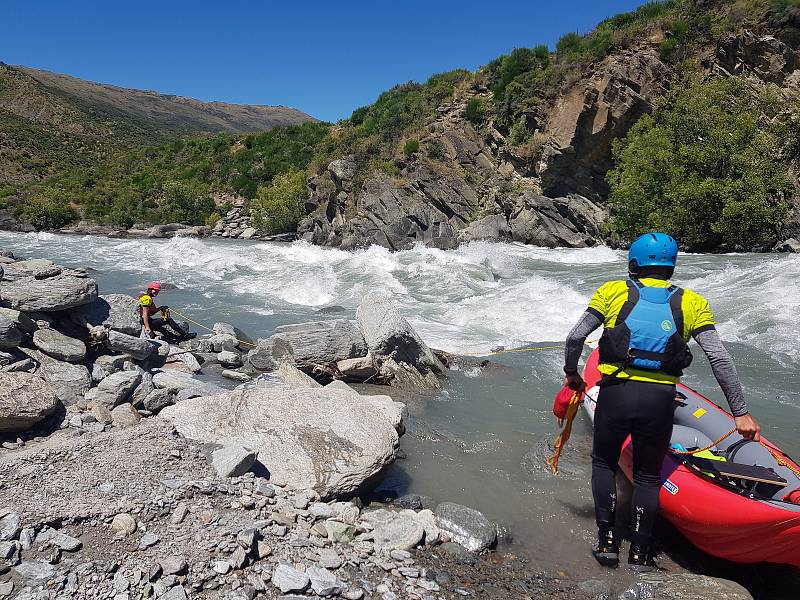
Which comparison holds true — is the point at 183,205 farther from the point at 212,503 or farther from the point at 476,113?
the point at 212,503

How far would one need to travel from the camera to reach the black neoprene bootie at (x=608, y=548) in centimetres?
343

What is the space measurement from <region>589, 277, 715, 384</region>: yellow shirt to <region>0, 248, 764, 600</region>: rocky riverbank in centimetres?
139

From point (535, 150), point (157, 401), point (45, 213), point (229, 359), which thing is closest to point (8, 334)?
point (157, 401)

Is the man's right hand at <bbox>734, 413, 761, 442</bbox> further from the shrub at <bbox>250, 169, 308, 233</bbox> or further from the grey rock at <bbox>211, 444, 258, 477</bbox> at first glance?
the shrub at <bbox>250, 169, 308, 233</bbox>

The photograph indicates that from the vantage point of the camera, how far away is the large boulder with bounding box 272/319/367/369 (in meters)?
7.36

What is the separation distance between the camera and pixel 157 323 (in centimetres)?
877

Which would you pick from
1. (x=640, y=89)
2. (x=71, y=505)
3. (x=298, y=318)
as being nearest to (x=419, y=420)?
(x=71, y=505)

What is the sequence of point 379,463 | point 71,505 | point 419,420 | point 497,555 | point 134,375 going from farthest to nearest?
point 419,420 < point 134,375 < point 379,463 < point 497,555 < point 71,505

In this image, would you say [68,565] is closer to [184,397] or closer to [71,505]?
[71,505]

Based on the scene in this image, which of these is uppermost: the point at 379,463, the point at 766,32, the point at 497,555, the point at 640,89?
the point at 766,32

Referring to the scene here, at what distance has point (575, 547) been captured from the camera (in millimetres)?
3727

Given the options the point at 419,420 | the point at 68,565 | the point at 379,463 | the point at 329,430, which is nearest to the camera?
the point at 68,565

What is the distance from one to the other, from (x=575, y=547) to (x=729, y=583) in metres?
0.97

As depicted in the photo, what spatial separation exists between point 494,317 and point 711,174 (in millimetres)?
13661
